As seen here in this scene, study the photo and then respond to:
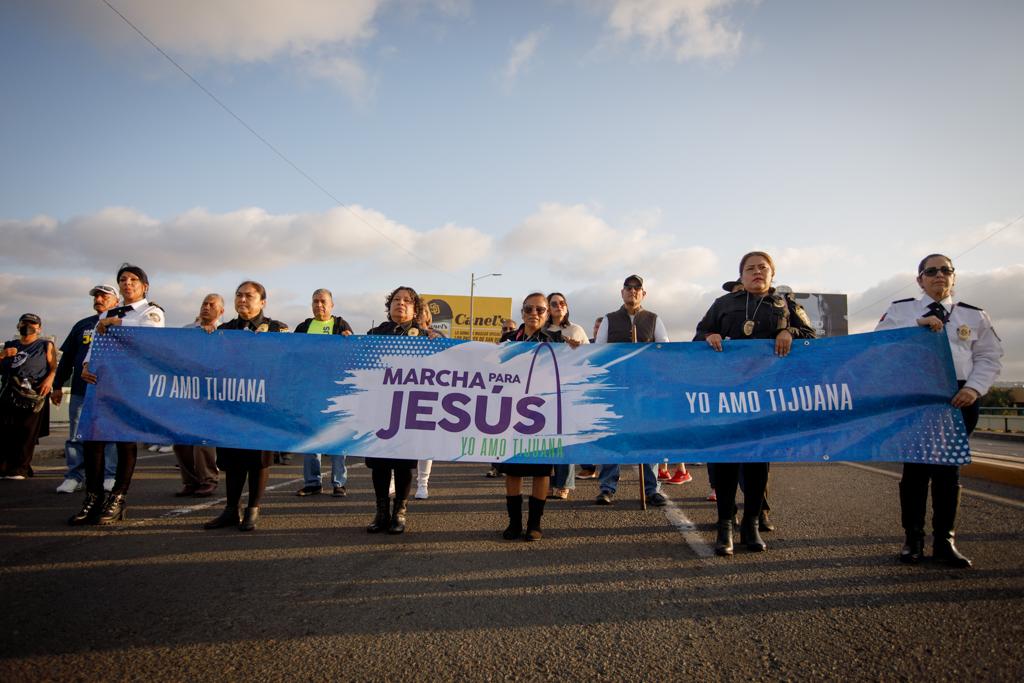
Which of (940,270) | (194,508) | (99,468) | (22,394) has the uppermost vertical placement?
(940,270)

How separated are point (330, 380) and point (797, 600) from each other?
3.72m

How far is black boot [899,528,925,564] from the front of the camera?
3.40 meters

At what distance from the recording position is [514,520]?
4.11 m

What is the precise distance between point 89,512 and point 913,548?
20.4 ft

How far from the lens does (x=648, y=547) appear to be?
3764 millimetres

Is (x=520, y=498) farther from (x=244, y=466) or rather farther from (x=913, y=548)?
(x=913, y=548)

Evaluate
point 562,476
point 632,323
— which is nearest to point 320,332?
point 562,476

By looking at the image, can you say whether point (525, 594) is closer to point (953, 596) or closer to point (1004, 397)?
point (953, 596)

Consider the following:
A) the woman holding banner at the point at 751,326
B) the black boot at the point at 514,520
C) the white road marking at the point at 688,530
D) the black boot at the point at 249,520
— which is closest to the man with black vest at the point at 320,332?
the black boot at the point at 249,520

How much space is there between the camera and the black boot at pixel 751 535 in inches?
146

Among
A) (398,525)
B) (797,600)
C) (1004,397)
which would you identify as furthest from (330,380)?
(1004,397)

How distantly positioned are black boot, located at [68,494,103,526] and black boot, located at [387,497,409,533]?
2483 mm

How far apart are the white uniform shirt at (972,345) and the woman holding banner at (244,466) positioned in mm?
5426

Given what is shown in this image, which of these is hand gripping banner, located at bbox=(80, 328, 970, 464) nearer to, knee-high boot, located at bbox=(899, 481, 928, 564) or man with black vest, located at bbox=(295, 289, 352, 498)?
knee-high boot, located at bbox=(899, 481, 928, 564)
